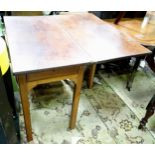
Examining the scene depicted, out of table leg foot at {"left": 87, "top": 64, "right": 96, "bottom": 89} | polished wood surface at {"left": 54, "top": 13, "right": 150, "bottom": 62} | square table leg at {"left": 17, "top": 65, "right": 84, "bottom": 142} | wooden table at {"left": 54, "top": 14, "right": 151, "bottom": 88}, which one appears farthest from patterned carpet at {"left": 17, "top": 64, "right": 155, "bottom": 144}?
polished wood surface at {"left": 54, "top": 13, "right": 150, "bottom": 62}

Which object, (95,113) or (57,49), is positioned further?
(95,113)

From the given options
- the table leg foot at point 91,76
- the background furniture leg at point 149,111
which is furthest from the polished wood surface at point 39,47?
the background furniture leg at point 149,111

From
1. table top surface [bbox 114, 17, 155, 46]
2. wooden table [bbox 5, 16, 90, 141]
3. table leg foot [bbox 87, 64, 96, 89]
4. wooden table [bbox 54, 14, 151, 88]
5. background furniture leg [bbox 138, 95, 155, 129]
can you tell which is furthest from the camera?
table leg foot [bbox 87, 64, 96, 89]

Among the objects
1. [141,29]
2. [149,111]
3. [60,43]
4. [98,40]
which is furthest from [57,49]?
[141,29]

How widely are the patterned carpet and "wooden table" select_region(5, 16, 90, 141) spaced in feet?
0.58

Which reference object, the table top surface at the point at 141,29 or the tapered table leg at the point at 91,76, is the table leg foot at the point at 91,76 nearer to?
the tapered table leg at the point at 91,76

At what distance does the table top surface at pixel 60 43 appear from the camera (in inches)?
48.1

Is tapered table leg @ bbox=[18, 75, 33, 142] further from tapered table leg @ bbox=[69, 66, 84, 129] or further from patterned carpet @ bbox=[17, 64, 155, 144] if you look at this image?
tapered table leg @ bbox=[69, 66, 84, 129]

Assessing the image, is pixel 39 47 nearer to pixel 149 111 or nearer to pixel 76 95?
pixel 76 95

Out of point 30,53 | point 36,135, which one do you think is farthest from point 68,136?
point 30,53

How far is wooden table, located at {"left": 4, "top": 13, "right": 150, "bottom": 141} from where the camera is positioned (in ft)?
3.97

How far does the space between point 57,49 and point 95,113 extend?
86 centimetres

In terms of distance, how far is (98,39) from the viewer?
1.58 meters
